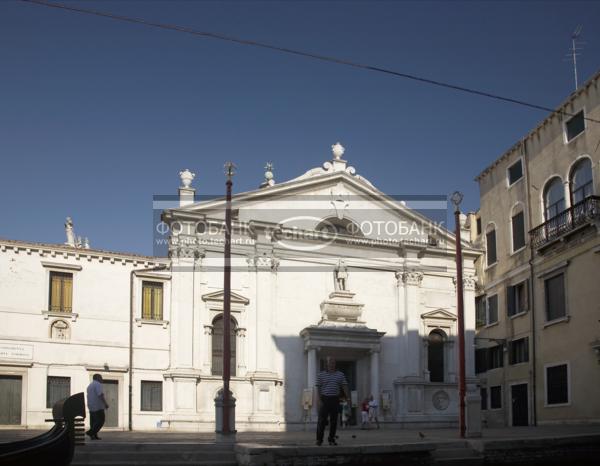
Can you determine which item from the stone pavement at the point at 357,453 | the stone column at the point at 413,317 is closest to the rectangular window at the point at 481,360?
the stone column at the point at 413,317

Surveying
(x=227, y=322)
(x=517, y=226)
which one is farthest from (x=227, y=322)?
(x=517, y=226)

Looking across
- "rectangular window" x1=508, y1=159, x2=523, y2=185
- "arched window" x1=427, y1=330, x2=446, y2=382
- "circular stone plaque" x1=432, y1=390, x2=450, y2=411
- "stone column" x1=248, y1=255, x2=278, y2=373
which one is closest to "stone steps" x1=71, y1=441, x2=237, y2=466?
"stone column" x1=248, y1=255, x2=278, y2=373

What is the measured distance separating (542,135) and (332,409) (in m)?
21.9

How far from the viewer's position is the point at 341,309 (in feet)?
109

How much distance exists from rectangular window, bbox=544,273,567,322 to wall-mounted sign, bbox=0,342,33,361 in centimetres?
1965

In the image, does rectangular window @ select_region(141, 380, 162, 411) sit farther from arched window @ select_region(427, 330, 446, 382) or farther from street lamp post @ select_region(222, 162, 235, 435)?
arched window @ select_region(427, 330, 446, 382)

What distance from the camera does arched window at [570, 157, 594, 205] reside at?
30.2 meters

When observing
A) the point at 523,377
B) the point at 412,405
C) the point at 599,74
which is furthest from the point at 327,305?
the point at 599,74

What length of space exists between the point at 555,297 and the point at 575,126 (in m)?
6.66

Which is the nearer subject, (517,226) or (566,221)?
(566,221)

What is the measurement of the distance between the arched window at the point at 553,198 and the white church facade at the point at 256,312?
4530mm

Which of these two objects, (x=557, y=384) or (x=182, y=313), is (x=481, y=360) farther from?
(x=182, y=313)

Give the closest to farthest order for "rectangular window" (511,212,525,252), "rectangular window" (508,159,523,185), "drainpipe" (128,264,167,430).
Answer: "drainpipe" (128,264,167,430)
"rectangular window" (511,212,525,252)
"rectangular window" (508,159,523,185)

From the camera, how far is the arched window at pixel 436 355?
1379 inches
